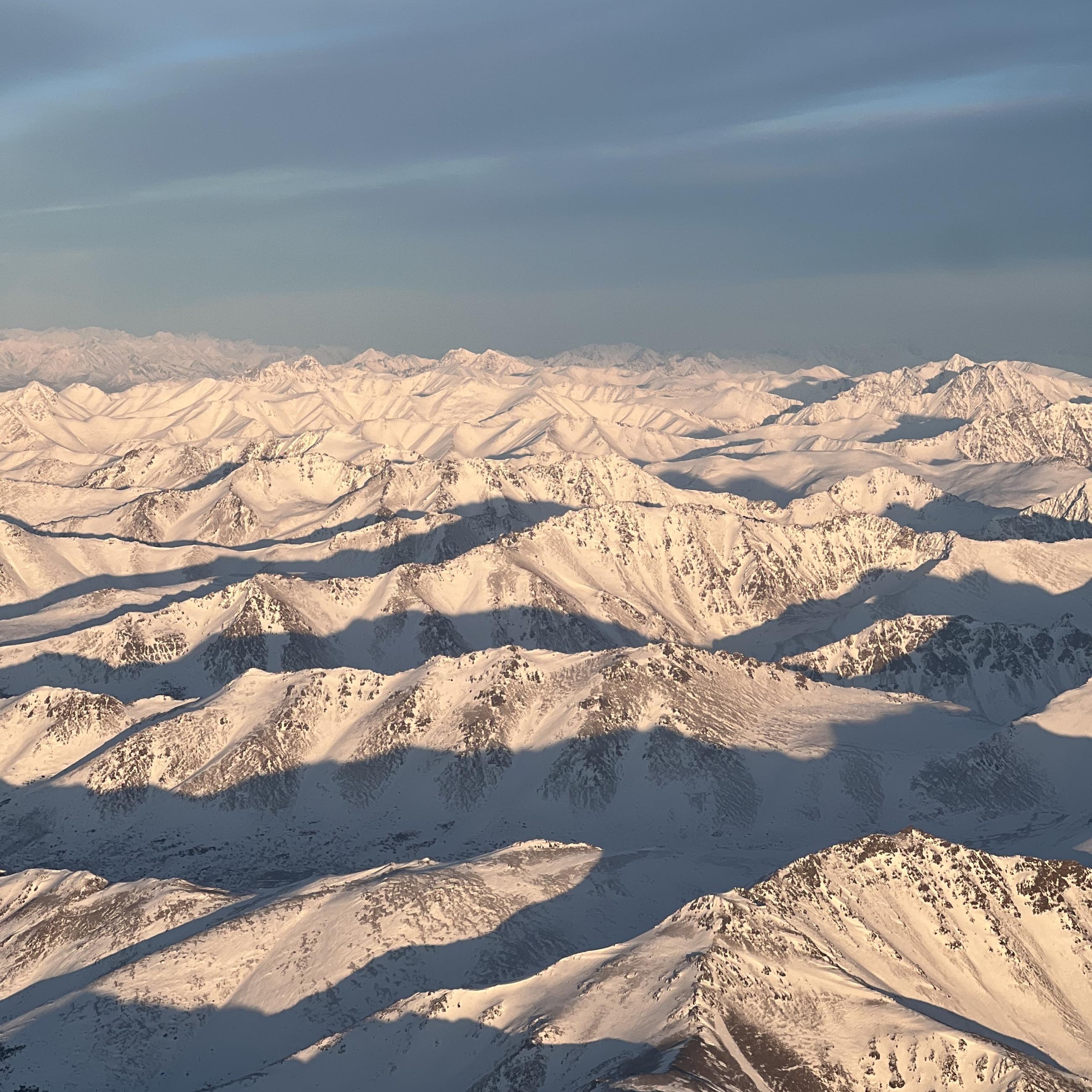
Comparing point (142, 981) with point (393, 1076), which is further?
point (142, 981)

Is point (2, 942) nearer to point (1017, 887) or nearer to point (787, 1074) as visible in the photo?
point (787, 1074)

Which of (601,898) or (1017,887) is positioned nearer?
(1017,887)

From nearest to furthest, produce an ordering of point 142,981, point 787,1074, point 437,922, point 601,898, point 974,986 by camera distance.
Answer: point 787,1074 < point 974,986 < point 142,981 < point 437,922 < point 601,898

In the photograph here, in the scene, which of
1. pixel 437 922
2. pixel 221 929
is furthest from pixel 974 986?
pixel 221 929

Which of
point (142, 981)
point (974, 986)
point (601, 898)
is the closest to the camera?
point (974, 986)

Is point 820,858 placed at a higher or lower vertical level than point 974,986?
higher

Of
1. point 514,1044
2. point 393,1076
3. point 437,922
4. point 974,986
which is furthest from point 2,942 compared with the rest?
point 974,986

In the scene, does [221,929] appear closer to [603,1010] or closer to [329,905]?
[329,905]

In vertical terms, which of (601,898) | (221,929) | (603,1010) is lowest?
(601,898)

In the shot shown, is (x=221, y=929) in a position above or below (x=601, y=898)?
above
